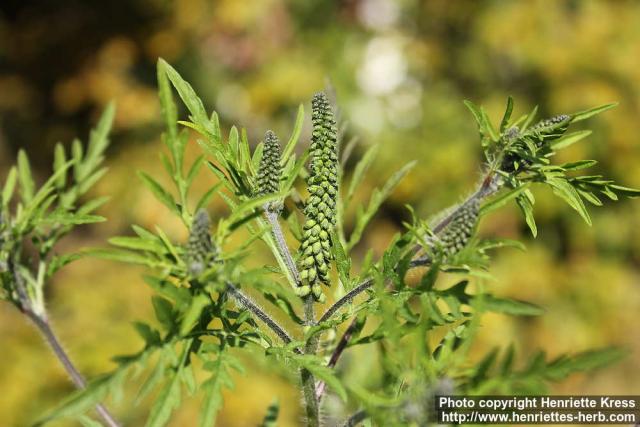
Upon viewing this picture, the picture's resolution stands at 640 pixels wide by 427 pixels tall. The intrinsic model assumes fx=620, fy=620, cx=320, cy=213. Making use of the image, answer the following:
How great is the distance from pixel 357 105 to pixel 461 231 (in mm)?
5318

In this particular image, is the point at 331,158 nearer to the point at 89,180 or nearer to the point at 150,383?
the point at 150,383

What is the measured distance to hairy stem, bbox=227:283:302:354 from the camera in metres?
0.92

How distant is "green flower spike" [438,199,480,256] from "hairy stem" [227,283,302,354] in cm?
30

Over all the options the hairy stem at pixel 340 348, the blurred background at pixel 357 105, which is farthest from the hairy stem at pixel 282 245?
the blurred background at pixel 357 105

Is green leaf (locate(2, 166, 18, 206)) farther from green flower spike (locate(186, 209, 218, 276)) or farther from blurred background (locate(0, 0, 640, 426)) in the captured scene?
blurred background (locate(0, 0, 640, 426))

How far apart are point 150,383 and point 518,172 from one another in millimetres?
669

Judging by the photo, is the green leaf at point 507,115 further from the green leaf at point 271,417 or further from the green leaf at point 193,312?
the green leaf at point 271,417

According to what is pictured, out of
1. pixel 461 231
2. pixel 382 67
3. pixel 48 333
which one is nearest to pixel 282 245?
pixel 461 231

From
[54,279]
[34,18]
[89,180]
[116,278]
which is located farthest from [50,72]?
[89,180]

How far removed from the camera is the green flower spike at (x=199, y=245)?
0.84 metres

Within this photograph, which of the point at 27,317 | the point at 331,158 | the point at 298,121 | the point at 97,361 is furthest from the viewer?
the point at 97,361

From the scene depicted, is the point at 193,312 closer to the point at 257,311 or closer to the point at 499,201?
the point at 257,311

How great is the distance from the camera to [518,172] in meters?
1.04

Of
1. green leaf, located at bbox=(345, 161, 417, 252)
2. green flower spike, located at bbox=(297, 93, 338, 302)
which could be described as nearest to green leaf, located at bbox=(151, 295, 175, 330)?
green flower spike, located at bbox=(297, 93, 338, 302)
